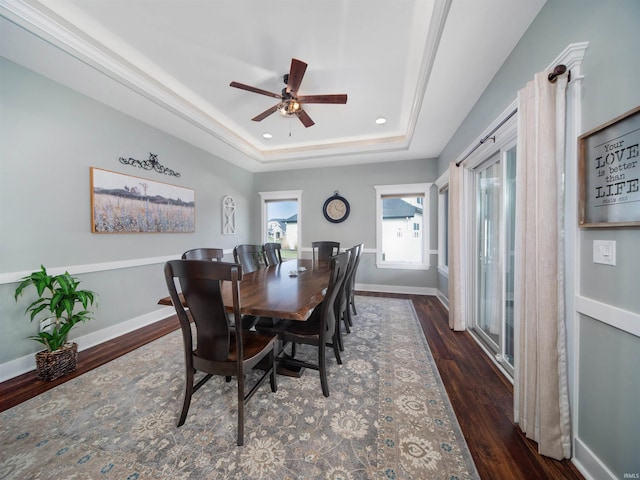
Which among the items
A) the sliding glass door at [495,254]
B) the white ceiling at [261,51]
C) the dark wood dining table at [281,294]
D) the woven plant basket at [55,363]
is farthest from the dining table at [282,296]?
the white ceiling at [261,51]

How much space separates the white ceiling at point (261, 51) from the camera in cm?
173

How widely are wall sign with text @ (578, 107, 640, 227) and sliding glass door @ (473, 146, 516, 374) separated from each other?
917 millimetres

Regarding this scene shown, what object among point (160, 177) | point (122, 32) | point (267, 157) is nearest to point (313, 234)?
point (267, 157)

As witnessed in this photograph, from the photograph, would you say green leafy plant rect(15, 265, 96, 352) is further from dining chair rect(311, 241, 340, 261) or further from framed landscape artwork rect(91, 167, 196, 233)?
dining chair rect(311, 241, 340, 261)

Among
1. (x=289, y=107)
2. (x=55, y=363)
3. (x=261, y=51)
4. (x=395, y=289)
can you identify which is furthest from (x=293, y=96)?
(x=395, y=289)

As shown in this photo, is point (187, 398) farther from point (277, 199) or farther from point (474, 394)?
point (277, 199)

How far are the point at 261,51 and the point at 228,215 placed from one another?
10.2 feet

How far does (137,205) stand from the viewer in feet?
9.93

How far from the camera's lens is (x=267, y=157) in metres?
4.79

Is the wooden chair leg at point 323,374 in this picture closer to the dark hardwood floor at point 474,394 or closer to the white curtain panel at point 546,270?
the dark hardwood floor at point 474,394

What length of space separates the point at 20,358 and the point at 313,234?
4187 mm

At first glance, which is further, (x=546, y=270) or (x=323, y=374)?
(x=323, y=374)

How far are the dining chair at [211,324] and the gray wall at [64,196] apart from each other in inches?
76.1

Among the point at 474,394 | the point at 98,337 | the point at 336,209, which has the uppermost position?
the point at 336,209
